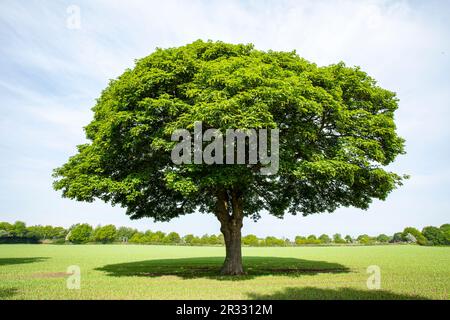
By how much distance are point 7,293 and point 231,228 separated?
50.6 ft

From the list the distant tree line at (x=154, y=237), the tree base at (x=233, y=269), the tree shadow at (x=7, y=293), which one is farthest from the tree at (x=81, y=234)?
the tree shadow at (x=7, y=293)

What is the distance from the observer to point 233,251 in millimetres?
26797

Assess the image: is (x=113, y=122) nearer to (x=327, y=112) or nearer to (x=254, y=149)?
(x=254, y=149)

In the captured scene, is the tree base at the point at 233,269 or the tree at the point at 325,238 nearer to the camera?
the tree base at the point at 233,269

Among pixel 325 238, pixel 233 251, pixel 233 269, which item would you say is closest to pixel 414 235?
pixel 325 238

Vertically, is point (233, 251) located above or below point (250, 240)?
above

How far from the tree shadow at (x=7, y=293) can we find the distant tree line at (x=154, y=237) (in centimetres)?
12435

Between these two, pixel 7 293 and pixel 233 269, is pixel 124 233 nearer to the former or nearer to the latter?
pixel 233 269

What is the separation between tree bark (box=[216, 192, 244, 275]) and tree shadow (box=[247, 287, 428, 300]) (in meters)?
8.91

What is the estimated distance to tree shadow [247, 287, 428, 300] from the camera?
50.8 feet

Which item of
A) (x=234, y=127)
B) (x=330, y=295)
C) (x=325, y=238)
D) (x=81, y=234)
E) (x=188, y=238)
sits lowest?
(x=325, y=238)

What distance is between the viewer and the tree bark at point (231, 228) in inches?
1041

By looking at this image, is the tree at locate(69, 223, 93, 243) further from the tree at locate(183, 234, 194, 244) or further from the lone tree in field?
the lone tree in field

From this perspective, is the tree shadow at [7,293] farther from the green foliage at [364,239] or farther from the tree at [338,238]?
the green foliage at [364,239]
